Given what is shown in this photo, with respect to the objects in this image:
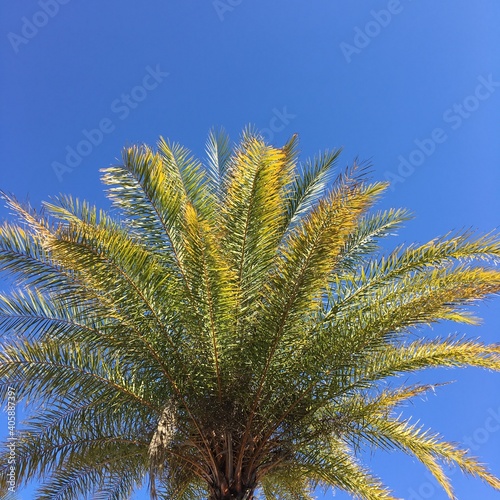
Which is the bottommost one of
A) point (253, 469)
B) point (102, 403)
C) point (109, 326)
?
point (253, 469)

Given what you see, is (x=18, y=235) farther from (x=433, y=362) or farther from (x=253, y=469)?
(x=433, y=362)

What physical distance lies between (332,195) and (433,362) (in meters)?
2.63

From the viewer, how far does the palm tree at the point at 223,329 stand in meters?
6.62

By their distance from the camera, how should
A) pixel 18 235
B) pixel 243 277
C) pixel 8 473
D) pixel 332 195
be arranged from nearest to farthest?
pixel 332 195, pixel 18 235, pixel 243 277, pixel 8 473

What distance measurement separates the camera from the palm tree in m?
6.62

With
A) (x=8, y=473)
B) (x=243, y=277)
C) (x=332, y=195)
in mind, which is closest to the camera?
(x=332, y=195)

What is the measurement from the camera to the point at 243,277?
7.26 meters

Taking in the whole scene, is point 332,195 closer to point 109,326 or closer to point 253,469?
point 109,326

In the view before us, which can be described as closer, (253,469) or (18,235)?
(18,235)

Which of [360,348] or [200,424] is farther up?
[360,348]

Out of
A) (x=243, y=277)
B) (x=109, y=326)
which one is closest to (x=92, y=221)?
(x=109, y=326)

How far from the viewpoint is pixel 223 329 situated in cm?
705

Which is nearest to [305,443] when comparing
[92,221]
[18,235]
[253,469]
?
[253,469]

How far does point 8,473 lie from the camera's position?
306 inches
